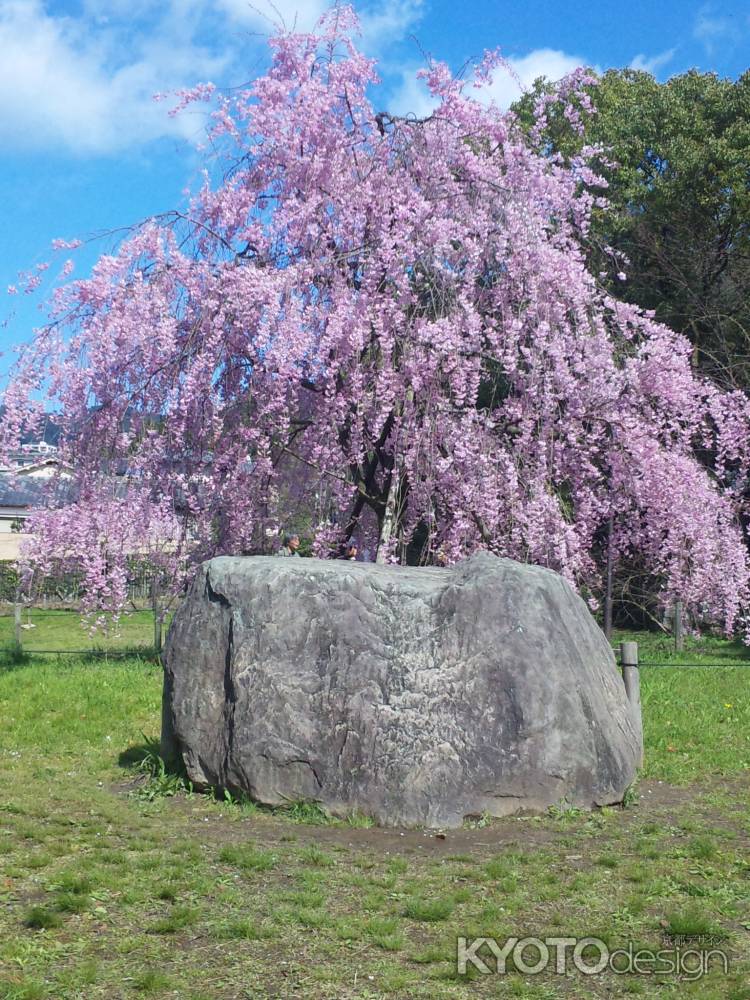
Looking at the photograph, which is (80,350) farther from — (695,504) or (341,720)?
(695,504)

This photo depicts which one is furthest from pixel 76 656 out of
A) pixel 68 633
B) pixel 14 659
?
pixel 68 633

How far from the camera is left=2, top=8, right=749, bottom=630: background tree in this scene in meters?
10.8

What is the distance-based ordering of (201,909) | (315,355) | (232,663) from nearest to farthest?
(201,909) < (232,663) < (315,355)

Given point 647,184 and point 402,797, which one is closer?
point 402,797

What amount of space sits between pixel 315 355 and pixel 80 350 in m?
2.63

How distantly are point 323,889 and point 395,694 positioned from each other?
1.66m

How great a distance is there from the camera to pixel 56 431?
12070 millimetres

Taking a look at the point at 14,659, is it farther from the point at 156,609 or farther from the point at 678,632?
the point at 678,632

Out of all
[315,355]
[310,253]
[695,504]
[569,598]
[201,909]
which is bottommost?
[201,909]

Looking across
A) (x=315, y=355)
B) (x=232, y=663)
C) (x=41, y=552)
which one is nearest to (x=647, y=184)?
(x=315, y=355)

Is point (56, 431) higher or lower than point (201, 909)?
higher

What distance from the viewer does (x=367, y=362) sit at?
36.7 feet

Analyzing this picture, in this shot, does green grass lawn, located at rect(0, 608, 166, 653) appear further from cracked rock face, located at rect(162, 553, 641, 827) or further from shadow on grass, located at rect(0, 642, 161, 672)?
cracked rock face, located at rect(162, 553, 641, 827)

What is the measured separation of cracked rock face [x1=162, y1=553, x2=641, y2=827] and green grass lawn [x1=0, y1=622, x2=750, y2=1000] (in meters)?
0.23
